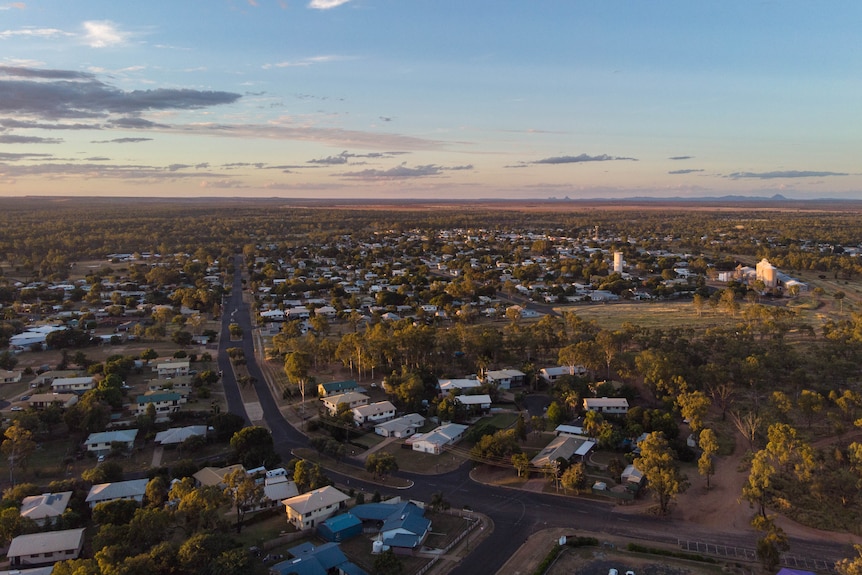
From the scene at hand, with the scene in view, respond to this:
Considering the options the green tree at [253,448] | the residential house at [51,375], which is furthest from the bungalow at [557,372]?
the residential house at [51,375]

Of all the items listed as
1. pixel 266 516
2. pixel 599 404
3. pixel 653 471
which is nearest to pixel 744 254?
pixel 599 404

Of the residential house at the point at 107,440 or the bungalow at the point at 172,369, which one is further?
the bungalow at the point at 172,369

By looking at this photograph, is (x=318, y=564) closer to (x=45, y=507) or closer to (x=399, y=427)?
(x=45, y=507)

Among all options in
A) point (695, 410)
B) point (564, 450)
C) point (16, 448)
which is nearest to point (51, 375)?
point (16, 448)

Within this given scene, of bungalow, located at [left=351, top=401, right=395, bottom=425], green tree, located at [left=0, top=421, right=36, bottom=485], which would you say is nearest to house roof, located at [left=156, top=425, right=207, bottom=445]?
green tree, located at [left=0, top=421, right=36, bottom=485]

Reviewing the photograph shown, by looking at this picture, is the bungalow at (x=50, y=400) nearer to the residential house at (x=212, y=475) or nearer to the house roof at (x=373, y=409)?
the residential house at (x=212, y=475)

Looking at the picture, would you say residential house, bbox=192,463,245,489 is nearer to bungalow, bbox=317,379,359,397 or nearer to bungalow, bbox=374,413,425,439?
bungalow, bbox=374,413,425,439
